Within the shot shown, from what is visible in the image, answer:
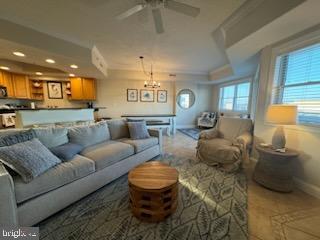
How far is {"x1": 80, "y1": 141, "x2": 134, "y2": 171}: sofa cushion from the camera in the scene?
208cm

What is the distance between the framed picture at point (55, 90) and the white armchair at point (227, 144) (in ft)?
20.0

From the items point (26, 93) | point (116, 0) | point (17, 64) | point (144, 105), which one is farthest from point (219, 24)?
point (26, 93)

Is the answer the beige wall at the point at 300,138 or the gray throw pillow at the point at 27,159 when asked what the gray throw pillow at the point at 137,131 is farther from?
the beige wall at the point at 300,138

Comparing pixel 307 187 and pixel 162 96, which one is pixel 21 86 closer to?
pixel 162 96

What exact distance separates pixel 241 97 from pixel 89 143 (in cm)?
599

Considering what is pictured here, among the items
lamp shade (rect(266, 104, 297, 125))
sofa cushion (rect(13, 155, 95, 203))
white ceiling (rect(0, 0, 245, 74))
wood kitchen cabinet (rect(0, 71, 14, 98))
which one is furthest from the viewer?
wood kitchen cabinet (rect(0, 71, 14, 98))

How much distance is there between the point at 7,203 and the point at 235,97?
7104mm

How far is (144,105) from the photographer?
6.75 meters

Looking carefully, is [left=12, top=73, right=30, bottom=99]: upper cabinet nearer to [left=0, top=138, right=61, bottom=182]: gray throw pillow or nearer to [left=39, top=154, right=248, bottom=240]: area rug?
[left=0, top=138, right=61, bottom=182]: gray throw pillow

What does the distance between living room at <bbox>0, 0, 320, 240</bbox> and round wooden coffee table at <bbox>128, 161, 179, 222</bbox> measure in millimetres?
12

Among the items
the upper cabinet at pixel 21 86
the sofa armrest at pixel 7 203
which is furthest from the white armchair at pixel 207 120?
the upper cabinet at pixel 21 86

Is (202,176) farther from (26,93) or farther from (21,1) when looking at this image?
(26,93)

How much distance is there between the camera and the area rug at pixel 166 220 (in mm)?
1360

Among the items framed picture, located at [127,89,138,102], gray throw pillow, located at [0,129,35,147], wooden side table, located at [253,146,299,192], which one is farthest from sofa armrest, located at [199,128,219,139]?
framed picture, located at [127,89,138,102]
